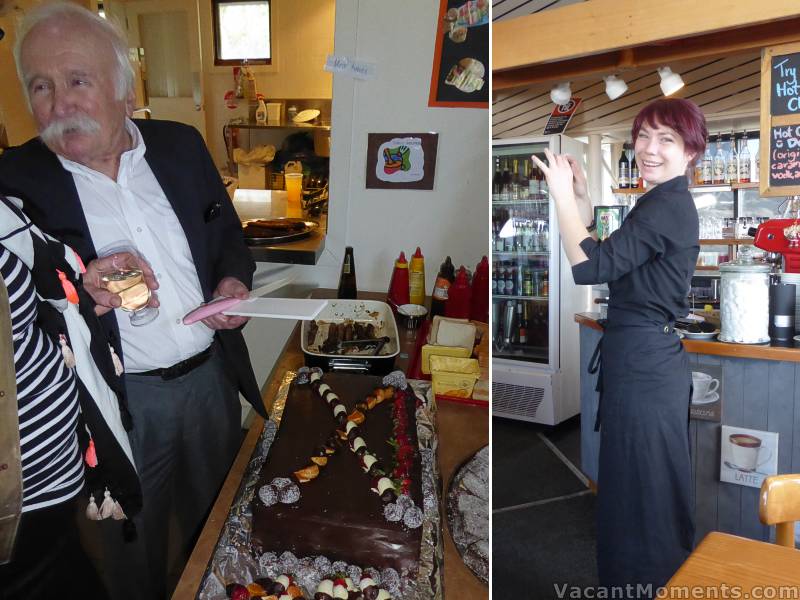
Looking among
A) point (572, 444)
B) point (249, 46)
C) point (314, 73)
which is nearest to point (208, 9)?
point (249, 46)

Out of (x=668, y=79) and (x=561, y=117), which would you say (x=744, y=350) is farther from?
(x=561, y=117)

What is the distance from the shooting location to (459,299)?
187cm

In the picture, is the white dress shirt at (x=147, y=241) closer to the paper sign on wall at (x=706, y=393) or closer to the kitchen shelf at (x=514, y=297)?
the paper sign on wall at (x=706, y=393)

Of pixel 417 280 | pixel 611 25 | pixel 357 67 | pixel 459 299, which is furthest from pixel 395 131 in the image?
pixel 611 25

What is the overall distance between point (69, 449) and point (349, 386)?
537 mm

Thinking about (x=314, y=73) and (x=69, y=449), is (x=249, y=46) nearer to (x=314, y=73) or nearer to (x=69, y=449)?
(x=314, y=73)

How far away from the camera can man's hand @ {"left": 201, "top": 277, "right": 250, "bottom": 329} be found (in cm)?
111

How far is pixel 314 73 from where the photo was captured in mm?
1703

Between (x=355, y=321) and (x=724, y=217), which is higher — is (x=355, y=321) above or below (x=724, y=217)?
below

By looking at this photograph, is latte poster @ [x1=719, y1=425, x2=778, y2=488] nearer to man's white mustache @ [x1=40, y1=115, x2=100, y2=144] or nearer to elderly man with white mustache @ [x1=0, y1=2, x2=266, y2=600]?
elderly man with white mustache @ [x1=0, y1=2, x2=266, y2=600]

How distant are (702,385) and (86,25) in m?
1.87

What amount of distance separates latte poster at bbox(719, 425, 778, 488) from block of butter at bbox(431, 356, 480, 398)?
3.34ft

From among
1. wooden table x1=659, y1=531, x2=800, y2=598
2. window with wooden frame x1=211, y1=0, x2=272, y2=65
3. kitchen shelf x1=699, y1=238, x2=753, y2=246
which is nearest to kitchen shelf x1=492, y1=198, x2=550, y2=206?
kitchen shelf x1=699, y1=238, x2=753, y2=246

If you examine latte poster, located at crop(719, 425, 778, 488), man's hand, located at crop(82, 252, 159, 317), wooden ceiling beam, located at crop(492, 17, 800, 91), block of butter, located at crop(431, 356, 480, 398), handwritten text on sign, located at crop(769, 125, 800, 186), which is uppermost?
wooden ceiling beam, located at crop(492, 17, 800, 91)
